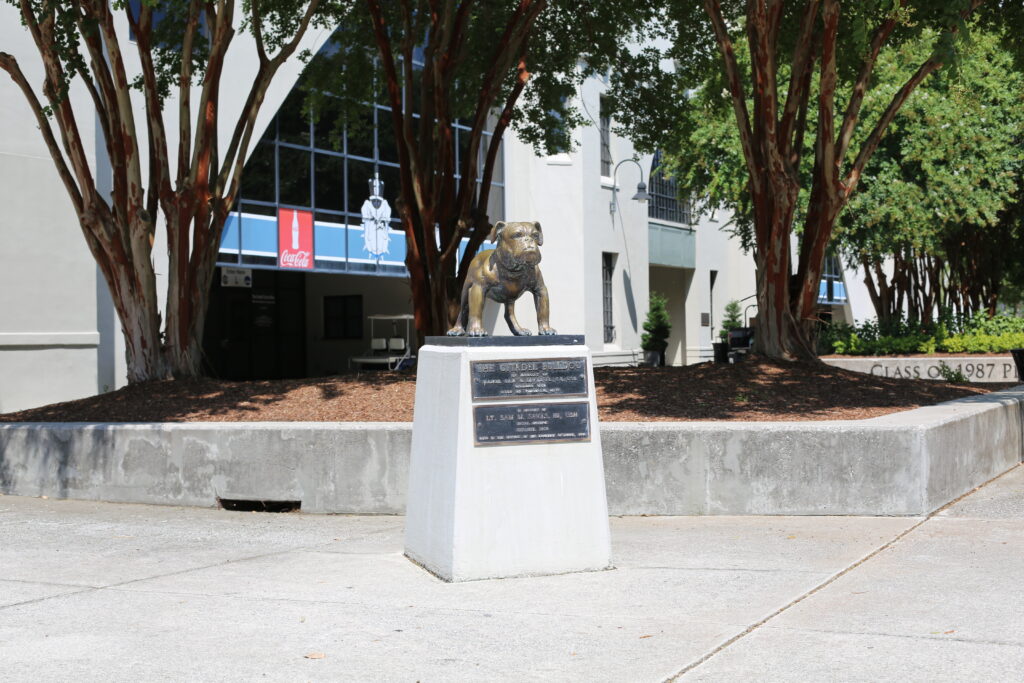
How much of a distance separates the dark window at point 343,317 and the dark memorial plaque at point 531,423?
27.9m

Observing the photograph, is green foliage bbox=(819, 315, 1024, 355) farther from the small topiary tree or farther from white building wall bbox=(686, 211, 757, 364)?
the small topiary tree

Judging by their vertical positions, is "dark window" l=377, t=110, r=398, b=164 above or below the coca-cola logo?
above

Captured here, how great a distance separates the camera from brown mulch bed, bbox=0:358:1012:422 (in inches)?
459

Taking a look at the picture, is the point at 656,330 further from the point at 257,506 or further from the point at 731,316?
the point at 257,506

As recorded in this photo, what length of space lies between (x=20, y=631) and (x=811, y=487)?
598cm

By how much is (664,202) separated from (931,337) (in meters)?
16.2

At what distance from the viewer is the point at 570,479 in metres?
7.41

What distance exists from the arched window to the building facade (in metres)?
0.11

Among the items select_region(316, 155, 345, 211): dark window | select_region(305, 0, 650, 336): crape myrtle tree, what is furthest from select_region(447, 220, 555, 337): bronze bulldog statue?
select_region(316, 155, 345, 211): dark window

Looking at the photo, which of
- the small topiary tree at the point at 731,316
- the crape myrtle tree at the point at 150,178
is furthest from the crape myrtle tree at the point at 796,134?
the small topiary tree at the point at 731,316

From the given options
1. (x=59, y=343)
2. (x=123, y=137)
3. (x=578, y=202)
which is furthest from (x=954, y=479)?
(x=578, y=202)

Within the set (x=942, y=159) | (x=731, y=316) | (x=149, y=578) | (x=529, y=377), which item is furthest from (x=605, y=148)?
(x=149, y=578)

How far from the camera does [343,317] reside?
116 ft

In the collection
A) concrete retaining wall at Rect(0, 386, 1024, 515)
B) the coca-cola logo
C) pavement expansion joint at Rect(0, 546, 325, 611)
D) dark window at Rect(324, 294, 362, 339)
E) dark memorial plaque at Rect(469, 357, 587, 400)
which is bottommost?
pavement expansion joint at Rect(0, 546, 325, 611)
